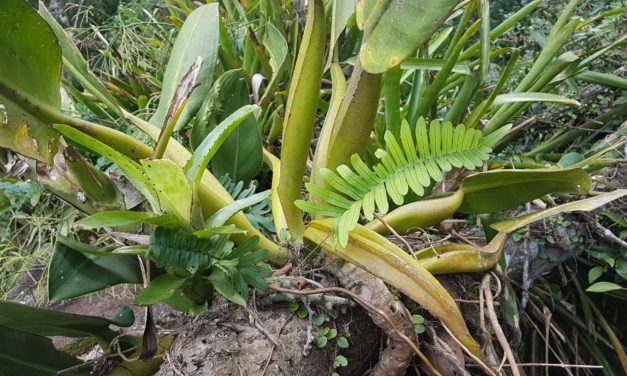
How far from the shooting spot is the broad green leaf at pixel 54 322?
1.69 ft

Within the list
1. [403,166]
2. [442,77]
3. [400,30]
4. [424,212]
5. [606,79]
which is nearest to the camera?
[400,30]

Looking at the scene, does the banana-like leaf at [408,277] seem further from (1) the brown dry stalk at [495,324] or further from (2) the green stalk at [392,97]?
(2) the green stalk at [392,97]

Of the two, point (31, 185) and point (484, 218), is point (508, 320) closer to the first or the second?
point (484, 218)

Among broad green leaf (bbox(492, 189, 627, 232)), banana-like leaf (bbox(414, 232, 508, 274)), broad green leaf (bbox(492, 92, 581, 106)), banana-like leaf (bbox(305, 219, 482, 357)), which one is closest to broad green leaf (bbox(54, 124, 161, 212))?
banana-like leaf (bbox(305, 219, 482, 357))

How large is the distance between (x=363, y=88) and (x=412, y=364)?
1.21 ft

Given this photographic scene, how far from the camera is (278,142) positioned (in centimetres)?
103

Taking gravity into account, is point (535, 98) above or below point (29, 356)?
above

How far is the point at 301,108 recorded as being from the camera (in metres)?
0.53

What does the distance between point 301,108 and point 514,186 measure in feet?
0.98

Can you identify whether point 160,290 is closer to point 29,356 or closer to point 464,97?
point 29,356

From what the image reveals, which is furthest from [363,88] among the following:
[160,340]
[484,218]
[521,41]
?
[521,41]

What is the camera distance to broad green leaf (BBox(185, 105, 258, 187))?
1.56 feet

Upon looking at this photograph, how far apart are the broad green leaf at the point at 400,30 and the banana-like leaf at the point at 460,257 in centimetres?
27

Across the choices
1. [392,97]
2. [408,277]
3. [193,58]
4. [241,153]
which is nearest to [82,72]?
[193,58]
